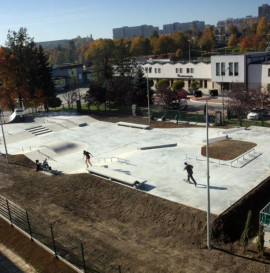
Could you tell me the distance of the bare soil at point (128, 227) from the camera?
47.3 feet

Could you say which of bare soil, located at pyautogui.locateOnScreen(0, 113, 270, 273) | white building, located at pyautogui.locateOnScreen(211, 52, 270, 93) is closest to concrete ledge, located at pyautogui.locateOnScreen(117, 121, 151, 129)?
bare soil, located at pyautogui.locateOnScreen(0, 113, 270, 273)

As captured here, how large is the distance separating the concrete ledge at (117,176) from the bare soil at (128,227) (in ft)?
1.42

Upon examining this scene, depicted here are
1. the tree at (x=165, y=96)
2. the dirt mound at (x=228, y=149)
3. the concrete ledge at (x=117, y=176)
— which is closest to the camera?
the concrete ledge at (x=117, y=176)

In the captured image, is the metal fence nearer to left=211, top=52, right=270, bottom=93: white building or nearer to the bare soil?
the bare soil

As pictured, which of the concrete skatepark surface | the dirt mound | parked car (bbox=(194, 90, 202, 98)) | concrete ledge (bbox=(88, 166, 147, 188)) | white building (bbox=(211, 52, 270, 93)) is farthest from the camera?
parked car (bbox=(194, 90, 202, 98))

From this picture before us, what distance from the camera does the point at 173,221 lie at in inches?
703

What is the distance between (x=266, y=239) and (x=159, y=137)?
18283mm

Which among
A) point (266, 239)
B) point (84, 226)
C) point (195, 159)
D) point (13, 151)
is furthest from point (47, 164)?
point (266, 239)

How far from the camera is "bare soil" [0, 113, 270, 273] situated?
14406 millimetres

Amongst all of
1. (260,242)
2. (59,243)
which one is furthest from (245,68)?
(59,243)

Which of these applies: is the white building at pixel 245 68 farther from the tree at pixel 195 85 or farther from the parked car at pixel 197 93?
the tree at pixel 195 85

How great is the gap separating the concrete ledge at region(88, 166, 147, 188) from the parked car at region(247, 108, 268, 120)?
21.7 metres

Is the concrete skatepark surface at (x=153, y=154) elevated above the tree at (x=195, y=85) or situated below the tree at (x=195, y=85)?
below

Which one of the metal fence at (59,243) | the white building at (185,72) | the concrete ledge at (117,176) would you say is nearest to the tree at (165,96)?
the white building at (185,72)
